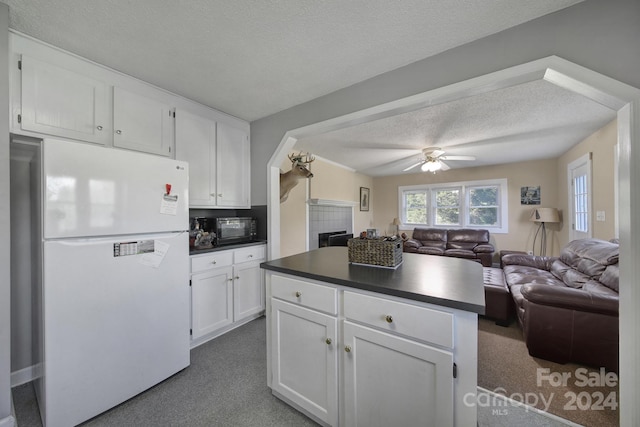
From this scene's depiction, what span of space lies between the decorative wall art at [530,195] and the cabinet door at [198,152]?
20.1ft

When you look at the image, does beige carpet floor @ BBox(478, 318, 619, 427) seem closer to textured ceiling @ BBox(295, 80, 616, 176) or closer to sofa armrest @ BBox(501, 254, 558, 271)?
sofa armrest @ BBox(501, 254, 558, 271)

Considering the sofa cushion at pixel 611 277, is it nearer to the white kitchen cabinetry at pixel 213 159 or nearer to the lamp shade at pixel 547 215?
the lamp shade at pixel 547 215

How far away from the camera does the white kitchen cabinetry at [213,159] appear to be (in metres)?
2.35

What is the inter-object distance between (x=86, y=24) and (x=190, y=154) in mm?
1095

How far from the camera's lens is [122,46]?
1.63m

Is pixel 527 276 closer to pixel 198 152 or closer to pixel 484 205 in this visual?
pixel 484 205

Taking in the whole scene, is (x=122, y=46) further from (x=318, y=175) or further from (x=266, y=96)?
(x=318, y=175)

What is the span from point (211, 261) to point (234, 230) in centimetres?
47

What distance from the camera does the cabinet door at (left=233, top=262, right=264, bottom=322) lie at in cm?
249

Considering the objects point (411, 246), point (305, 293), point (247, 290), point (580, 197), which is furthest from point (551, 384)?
point (411, 246)

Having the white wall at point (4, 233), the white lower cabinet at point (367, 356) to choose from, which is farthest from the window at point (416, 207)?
the white wall at point (4, 233)

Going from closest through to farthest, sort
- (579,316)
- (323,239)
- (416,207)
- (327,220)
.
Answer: (579,316) → (323,239) → (327,220) → (416,207)

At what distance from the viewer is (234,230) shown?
264cm

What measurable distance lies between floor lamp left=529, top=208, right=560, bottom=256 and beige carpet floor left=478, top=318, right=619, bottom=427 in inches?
139
